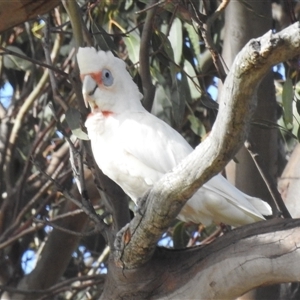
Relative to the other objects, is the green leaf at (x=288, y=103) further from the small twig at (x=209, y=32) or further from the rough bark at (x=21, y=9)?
the rough bark at (x=21, y=9)

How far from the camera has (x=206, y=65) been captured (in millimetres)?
2666

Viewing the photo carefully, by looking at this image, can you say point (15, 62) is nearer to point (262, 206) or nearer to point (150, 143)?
point (150, 143)

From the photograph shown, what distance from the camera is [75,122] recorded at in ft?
6.19

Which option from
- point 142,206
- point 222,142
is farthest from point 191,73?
point 222,142

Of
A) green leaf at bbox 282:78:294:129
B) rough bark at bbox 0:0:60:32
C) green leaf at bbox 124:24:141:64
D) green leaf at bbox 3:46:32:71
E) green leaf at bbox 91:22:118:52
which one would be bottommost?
green leaf at bbox 282:78:294:129

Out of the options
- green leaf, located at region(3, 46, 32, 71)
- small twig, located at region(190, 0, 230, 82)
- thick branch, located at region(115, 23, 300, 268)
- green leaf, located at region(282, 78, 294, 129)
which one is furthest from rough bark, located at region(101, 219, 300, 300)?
green leaf, located at region(3, 46, 32, 71)

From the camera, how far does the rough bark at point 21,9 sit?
172 centimetres

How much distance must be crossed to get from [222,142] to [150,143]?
0.77m

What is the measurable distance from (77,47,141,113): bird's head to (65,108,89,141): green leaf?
0.11m

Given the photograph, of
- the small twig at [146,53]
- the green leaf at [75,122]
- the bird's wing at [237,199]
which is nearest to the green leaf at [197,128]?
the small twig at [146,53]

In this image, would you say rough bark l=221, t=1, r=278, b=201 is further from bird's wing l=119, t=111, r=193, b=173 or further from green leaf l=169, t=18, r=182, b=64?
bird's wing l=119, t=111, r=193, b=173

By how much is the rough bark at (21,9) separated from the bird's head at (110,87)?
273 millimetres

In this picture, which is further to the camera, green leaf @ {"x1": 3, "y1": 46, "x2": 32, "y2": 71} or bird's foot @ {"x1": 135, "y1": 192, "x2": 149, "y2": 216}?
green leaf @ {"x1": 3, "y1": 46, "x2": 32, "y2": 71}

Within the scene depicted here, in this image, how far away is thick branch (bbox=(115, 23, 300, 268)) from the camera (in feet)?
3.47
